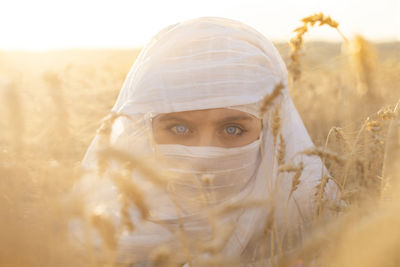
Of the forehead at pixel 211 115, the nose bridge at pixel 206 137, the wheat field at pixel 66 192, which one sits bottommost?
the nose bridge at pixel 206 137

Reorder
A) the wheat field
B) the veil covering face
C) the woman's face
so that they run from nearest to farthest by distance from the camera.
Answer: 1. the wheat field
2. the veil covering face
3. the woman's face

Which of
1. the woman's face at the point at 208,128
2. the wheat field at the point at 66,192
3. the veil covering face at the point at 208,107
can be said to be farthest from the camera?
the woman's face at the point at 208,128

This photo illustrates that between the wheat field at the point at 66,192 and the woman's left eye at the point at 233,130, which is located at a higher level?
the wheat field at the point at 66,192

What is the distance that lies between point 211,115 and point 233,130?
0.18 metres

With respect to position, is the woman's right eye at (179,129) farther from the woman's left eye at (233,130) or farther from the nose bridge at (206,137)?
the woman's left eye at (233,130)

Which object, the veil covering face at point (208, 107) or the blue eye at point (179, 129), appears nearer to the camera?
the veil covering face at point (208, 107)

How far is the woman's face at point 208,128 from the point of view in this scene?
2.39 metres

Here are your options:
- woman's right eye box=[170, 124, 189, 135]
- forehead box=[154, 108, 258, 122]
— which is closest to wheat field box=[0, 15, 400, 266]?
forehead box=[154, 108, 258, 122]

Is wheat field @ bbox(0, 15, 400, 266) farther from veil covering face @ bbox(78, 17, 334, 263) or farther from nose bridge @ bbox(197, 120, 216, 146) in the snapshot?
nose bridge @ bbox(197, 120, 216, 146)

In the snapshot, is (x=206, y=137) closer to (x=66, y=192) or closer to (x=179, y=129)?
(x=179, y=129)

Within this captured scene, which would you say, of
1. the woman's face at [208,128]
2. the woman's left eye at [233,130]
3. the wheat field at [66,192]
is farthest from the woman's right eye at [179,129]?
the wheat field at [66,192]

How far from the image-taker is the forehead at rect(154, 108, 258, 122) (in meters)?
2.39

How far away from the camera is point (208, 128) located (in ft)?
7.85

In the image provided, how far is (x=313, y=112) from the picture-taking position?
4.12 m
